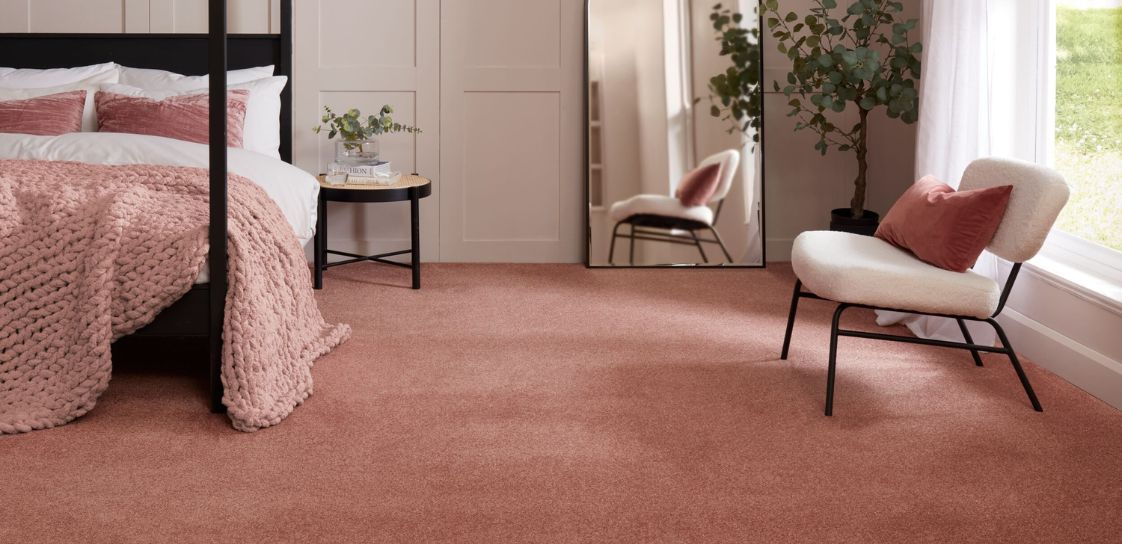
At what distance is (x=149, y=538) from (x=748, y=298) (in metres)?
2.85

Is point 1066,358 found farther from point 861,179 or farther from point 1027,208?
point 861,179

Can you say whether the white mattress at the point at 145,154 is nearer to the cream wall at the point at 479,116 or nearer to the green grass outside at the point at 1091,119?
the cream wall at the point at 479,116

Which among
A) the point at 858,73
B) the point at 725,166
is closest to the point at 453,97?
the point at 725,166

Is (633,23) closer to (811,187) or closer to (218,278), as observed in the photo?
(811,187)

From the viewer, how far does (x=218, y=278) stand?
279 cm

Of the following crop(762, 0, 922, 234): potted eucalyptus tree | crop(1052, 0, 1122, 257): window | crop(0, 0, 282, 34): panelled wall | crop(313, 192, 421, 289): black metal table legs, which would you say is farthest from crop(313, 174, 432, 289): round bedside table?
crop(1052, 0, 1122, 257): window

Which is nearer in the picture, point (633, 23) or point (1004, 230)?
point (1004, 230)

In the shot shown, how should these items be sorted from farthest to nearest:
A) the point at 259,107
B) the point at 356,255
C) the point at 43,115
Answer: the point at 356,255 < the point at 259,107 < the point at 43,115

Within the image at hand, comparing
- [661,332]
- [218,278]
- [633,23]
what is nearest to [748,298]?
[661,332]

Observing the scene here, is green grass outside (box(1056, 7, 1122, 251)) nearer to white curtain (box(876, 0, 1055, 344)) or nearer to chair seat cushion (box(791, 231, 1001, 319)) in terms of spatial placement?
white curtain (box(876, 0, 1055, 344))

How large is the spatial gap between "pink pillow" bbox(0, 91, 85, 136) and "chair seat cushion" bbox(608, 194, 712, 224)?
7.72 feet

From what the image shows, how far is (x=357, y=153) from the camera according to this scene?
4.61 m

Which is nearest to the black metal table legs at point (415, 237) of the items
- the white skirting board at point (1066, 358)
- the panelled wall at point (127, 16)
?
the panelled wall at point (127, 16)

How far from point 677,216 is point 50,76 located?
279cm
